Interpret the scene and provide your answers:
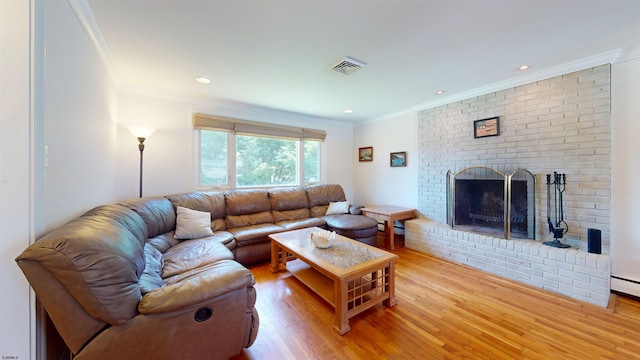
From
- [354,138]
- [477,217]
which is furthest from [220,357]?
[354,138]

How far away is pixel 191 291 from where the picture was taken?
1.19 m

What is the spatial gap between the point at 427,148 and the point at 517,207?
1.45m

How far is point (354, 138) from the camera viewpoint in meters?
5.20

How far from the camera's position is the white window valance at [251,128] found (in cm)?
340

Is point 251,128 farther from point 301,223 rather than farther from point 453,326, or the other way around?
point 453,326

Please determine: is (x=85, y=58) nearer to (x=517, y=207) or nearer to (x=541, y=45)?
(x=541, y=45)

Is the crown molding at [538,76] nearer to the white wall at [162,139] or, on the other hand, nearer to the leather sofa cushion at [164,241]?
the white wall at [162,139]

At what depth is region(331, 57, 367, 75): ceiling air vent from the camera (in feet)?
7.25

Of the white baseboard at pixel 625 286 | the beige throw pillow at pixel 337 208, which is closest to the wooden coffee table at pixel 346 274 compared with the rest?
the beige throw pillow at pixel 337 208

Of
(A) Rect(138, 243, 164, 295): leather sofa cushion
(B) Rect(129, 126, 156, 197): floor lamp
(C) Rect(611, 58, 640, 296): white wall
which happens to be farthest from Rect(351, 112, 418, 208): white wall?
(B) Rect(129, 126, 156, 197): floor lamp

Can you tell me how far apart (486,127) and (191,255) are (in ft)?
12.7

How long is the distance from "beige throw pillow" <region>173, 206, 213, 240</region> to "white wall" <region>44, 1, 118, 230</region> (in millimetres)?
736

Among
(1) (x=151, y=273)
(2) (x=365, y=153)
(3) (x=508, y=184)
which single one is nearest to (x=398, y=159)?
(2) (x=365, y=153)

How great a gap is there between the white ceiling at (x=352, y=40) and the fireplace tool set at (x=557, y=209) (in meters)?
1.23
